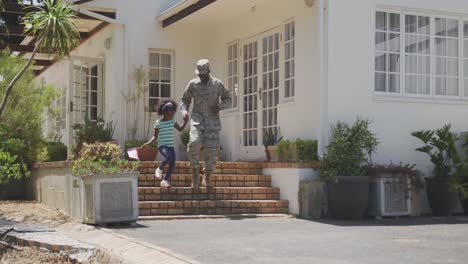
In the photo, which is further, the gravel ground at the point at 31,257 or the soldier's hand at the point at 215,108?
the soldier's hand at the point at 215,108

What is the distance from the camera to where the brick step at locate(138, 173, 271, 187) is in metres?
11.2

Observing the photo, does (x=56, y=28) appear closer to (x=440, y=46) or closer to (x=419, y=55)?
(x=419, y=55)

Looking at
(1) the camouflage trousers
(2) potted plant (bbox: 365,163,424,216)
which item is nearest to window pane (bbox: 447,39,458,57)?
(2) potted plant (bbox: 365,163,424,216)

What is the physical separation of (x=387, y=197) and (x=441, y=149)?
1371 millimetres

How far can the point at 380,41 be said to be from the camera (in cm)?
1177

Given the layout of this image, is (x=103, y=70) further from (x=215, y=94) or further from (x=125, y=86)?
(x=215, y=94)

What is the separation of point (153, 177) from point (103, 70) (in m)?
5.70

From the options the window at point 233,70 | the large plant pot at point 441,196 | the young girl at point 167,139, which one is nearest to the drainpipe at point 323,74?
the large plant pot at point 441,196

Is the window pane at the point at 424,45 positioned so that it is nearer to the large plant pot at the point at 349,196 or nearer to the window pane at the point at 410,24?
the window pane at the point at 410,24

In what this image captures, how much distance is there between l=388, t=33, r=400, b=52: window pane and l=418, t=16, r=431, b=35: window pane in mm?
492

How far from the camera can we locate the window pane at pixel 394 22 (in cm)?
1188

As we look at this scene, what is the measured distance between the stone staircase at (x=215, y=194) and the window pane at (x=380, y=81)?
8.06 ft

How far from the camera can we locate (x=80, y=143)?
14203 mm

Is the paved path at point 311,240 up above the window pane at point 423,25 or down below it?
below
